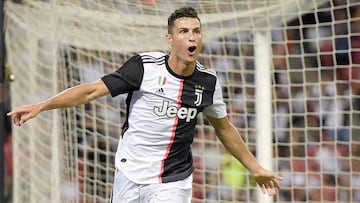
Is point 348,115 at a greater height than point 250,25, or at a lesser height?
lesser

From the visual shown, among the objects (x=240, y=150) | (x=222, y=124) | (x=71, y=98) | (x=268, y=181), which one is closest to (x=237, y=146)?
(x=240, y=150)

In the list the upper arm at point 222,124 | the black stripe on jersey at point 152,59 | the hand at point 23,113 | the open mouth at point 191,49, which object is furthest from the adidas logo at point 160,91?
the hand at point 23,113

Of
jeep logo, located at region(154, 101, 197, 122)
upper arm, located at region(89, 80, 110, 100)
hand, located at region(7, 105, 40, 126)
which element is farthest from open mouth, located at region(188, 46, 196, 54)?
hand, located at region(7, 105, 40, 126)

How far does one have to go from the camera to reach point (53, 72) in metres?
6.28

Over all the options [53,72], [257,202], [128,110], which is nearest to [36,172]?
[53,72]

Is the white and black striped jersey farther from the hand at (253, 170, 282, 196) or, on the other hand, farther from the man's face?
the hand at (253, 170, 282, 196)

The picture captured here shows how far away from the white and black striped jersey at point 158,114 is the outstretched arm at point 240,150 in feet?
0.60

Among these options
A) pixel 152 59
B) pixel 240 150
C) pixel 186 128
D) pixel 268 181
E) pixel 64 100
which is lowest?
pixel 268 181

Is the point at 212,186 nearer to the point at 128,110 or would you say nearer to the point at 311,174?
the point at 311,174

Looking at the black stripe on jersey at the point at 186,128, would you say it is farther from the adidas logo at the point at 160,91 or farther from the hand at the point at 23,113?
the hand at the point at 23,113

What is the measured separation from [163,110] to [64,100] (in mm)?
495

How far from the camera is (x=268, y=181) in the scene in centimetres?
468

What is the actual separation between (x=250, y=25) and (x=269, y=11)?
0.17 metres

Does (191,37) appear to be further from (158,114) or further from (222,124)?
(222,124)
